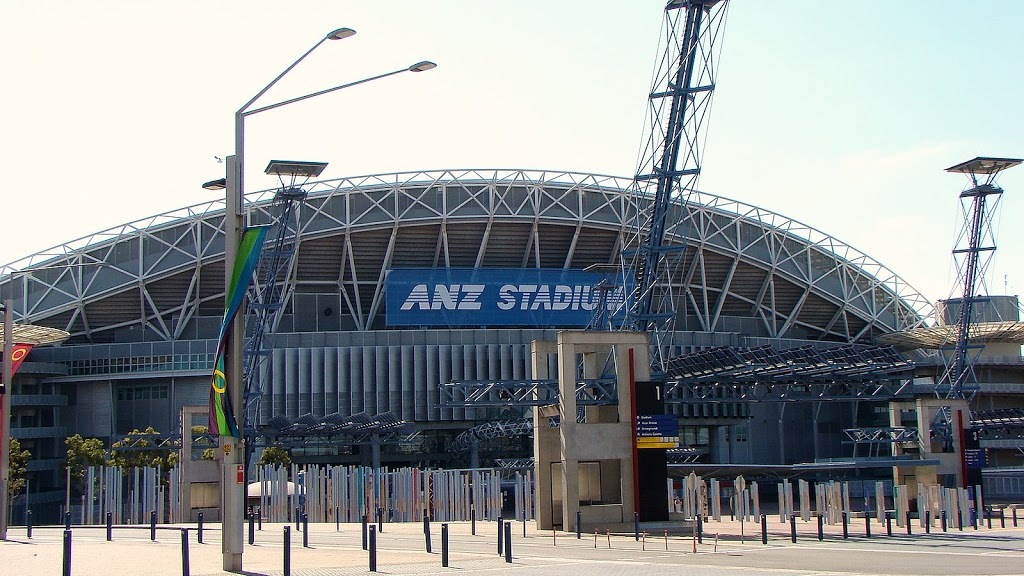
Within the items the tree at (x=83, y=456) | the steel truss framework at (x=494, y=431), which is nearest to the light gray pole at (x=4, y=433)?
the tree at (x=83, y=456)

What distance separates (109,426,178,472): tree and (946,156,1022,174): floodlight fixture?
168ft

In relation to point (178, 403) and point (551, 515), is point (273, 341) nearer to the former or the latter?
Result: point (178, 403)

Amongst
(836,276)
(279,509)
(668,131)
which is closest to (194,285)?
(279,509)

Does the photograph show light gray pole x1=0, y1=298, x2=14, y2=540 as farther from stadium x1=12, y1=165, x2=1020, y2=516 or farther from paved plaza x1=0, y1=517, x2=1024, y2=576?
stadium x1=12, y1=165, x2=1020, y2=516

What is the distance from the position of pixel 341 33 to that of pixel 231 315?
618 cm

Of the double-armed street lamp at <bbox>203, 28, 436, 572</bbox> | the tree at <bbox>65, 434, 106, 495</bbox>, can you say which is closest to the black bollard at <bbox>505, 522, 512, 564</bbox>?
the double-armed street lamp at <bbox>203, 28, 436, 572</bbox>

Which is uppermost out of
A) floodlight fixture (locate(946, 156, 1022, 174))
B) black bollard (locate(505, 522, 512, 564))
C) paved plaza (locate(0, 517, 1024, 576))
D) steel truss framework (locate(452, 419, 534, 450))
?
floodlight fixture (locate(946, 156, 1022, 174))

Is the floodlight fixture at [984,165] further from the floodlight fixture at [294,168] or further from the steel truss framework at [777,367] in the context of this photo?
the floodlight fixture at [294,168]

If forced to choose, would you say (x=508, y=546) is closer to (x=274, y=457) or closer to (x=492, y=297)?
(x=274, y=457)

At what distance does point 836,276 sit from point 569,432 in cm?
6437

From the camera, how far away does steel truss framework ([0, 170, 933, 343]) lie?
86188mm

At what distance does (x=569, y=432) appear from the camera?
40.0m

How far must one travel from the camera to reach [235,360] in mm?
24578

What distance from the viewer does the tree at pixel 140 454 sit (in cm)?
7700
